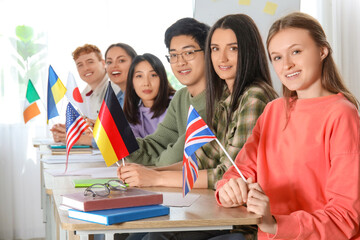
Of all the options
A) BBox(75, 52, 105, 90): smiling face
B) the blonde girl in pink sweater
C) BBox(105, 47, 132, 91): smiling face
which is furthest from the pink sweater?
BBox(75, 52, 105, 90): smiling face

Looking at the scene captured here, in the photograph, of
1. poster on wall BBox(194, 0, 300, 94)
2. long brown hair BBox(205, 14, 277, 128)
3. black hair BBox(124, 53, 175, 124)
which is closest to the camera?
long brown hair BBox(205, 14, 277, 128)

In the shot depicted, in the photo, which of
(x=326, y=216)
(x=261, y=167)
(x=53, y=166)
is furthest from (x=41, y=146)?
(x=326, y=216)

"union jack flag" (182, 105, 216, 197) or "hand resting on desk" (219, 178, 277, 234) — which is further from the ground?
"union jack flag" (182, 105, 216, 197)

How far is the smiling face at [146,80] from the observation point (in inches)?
123

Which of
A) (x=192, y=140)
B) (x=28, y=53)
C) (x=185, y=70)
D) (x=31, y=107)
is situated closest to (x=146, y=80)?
(x=185, y=70)

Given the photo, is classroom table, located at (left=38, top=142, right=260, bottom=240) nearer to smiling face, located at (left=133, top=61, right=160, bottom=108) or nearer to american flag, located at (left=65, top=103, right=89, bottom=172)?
american flag, located at (left=65, top=103, right=89, bottom=172)

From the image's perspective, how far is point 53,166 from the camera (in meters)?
2.61

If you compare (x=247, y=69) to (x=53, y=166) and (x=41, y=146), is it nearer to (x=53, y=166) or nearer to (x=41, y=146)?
(x=53, y=166)

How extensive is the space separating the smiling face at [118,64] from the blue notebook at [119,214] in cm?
252

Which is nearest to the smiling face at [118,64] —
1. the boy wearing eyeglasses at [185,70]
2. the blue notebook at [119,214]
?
the boy wearing eyeglasses at [185,70]

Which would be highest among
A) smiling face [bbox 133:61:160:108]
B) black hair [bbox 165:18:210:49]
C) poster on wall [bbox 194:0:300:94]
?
poster on wall [bbox 194:0:300:94]

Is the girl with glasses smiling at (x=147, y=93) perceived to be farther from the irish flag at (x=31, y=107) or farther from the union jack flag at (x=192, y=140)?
the union jack flag at (x=192, y=140)

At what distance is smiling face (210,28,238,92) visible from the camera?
80.4 inches

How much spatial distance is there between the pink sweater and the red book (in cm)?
27
